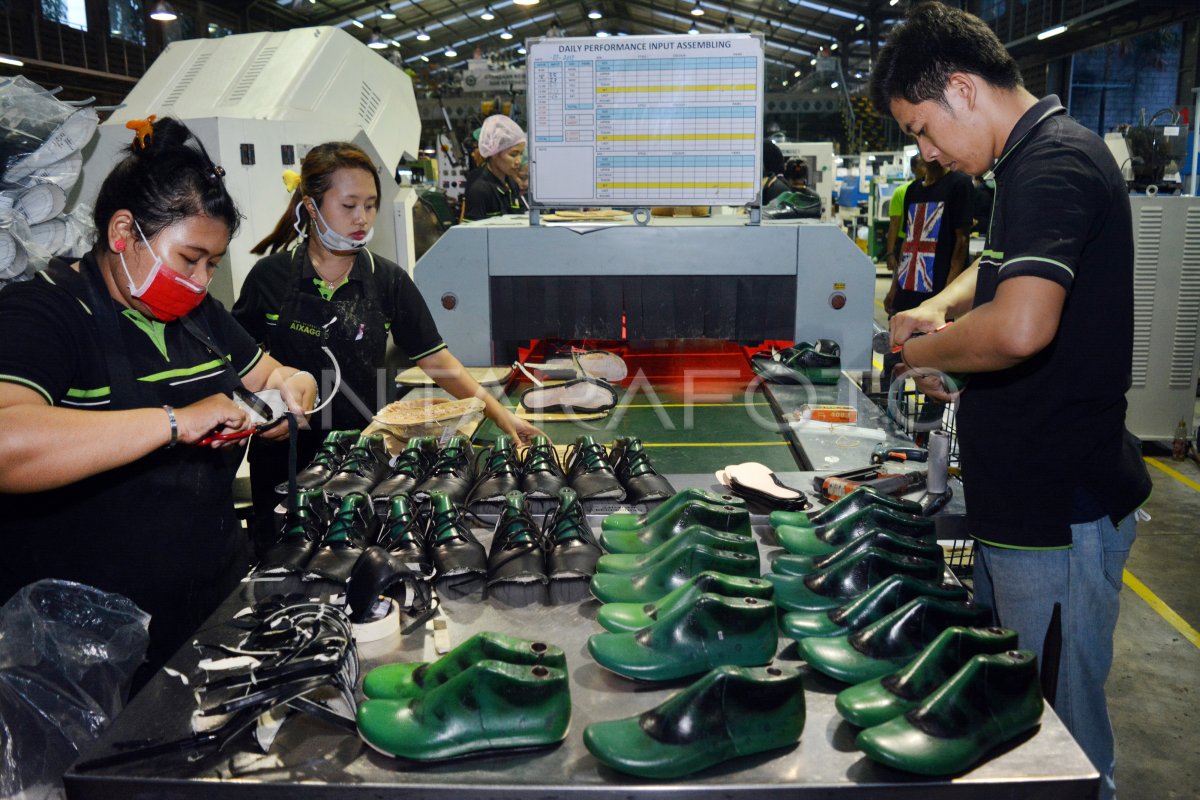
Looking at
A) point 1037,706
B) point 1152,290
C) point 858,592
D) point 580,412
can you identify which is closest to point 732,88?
point 580,412

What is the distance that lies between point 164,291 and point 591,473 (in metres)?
0.97

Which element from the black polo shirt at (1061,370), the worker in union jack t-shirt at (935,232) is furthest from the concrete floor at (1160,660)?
the worker in union jack t-shirt at (935,232)

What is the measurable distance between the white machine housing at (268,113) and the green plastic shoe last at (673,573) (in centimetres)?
299

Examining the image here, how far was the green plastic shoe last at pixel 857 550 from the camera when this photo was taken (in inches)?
59.9

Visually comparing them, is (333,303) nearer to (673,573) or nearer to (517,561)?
(517,561)

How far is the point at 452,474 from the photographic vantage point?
2090mm

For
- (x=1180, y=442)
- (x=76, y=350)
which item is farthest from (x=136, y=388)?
(x=1180, y=442)

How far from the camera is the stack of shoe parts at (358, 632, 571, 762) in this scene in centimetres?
110

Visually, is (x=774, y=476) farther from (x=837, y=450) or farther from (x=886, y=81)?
(x=886, y=81)

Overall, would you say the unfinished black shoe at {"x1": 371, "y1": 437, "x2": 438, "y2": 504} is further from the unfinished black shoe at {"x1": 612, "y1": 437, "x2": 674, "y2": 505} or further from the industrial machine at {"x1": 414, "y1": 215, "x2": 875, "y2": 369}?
the industrial machine at {"x1": 414, "y1": 215, "x2": 875, "y2": 369}

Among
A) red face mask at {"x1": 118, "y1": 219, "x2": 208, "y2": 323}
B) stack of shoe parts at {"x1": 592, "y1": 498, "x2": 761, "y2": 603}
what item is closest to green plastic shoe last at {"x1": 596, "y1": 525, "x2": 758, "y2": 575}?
stack of shoe parts at {"x1": 592, "y1": 498, "x2": 761, "y2": 603}

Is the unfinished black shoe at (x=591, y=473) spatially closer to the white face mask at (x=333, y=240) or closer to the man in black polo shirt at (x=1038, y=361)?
the man in black polo shirt at (x=1038, y=361)

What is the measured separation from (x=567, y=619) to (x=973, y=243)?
21.4ft

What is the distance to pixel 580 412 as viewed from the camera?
302 cm
